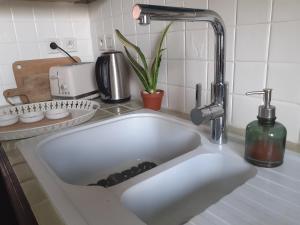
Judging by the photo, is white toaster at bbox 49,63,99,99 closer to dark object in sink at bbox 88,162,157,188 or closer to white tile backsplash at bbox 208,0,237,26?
dark object in sink at bbox 88,162,157,188

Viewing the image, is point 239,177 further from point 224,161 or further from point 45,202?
point 45,202

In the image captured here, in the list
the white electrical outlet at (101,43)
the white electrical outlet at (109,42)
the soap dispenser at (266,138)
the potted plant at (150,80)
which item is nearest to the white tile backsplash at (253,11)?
the soap dispenser at (266,138)

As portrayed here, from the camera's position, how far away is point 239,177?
1.90 feet

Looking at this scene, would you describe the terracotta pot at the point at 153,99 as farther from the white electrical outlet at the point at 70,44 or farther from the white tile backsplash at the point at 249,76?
the white electrical outlet at the point at 70,44

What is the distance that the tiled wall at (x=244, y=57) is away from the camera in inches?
23.2

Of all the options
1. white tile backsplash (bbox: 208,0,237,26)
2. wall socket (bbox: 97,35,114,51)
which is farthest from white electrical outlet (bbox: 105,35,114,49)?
white tile backsplash (bbox: 208,0,237,26)

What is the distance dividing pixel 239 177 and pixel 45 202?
1.40 ft

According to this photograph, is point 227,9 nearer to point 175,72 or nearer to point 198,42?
point 198,42

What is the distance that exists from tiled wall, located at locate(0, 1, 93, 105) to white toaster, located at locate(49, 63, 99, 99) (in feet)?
0.68

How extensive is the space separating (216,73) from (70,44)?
1042 millimetres

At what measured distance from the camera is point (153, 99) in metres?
0.94

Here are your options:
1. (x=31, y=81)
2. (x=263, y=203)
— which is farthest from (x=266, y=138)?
(x=31, y=81)

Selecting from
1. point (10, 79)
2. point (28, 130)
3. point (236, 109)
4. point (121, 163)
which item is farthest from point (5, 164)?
point (10, 79)

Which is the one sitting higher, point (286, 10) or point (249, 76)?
point (286, 10)
